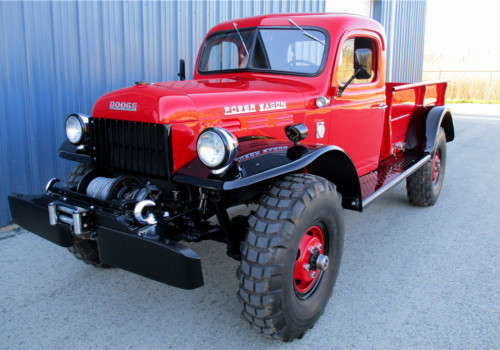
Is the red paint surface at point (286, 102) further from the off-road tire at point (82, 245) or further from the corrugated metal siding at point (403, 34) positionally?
A: the corrugated metal siding at point (403, 34)

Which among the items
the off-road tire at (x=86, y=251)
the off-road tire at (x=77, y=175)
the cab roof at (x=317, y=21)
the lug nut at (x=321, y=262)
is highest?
the cab roof at (x=317, y=21)

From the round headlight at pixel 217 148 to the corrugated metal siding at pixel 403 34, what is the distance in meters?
10.5

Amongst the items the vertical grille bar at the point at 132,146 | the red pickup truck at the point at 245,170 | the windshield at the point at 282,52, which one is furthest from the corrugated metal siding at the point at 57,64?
the windshield at the point at 282,52

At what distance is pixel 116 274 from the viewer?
10.5ft

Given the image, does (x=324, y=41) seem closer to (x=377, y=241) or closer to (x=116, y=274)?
(x=377, y=241)

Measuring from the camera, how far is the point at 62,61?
4348 mm

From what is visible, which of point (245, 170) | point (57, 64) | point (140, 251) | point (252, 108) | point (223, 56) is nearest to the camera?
point (140, 251)

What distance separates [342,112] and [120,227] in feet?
6.78

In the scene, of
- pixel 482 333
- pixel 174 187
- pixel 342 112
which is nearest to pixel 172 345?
pixel 174 187

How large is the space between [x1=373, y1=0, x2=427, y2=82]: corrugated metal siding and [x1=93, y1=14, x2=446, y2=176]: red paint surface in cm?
789

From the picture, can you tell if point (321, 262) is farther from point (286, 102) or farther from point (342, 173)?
point (286, 102)

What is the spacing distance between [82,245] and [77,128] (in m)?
0.87

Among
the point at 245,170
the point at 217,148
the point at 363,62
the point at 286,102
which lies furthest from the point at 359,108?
the point at 217,148

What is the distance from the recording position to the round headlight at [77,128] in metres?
2.86
